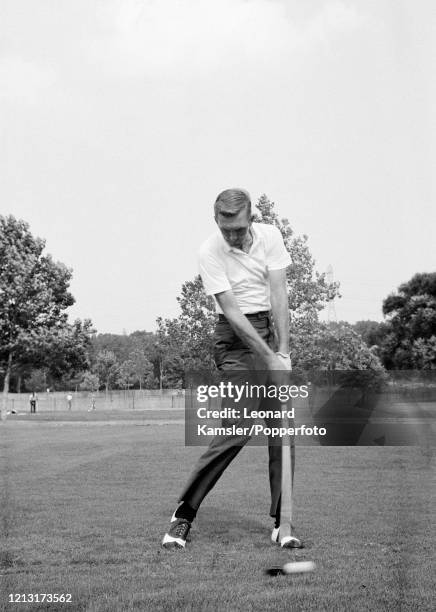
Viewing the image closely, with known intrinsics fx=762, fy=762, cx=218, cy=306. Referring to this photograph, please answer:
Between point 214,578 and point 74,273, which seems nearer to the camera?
point 214,578

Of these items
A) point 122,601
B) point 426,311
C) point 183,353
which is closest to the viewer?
point 122,601

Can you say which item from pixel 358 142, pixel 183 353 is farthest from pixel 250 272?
pixel 183 353

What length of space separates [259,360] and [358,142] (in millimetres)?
12427

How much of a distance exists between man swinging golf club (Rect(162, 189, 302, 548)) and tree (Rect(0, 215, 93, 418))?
44306mm

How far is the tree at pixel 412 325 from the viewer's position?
2864 inches

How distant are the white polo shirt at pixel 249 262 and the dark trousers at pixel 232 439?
0.42 feet

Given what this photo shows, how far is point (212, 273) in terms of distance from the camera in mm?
5117

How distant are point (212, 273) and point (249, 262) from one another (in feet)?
1.00

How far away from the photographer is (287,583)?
3.86m

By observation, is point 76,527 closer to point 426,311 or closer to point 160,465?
point 160,465

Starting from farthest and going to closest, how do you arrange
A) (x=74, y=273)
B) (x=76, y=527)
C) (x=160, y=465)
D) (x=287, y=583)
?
(x=74, y=273), (x=160, y=465), (x=76, y=527), (x=287, y=583)

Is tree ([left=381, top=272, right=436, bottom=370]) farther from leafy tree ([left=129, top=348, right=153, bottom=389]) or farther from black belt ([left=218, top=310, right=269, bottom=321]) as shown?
black belt ([left=218, top=310, right=269, bottom=321])

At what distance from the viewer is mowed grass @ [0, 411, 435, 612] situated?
3584 mm

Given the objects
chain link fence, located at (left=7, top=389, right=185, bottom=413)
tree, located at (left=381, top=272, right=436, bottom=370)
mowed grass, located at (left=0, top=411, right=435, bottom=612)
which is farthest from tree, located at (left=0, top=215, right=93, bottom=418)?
mowed grass, located at (left=0, top=411, right=435, bottom=612)
